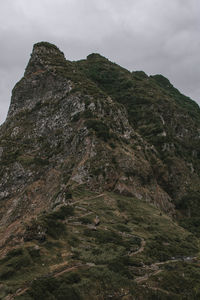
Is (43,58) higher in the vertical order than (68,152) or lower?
higher

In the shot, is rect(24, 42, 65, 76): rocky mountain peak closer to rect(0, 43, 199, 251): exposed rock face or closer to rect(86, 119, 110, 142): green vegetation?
rect(0, 43, 199, 251): exposed rock face

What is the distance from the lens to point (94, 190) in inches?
2817

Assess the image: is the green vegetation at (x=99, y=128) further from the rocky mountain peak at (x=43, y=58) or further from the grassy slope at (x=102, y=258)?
the rocky mountain peak at (x=43, y=58)

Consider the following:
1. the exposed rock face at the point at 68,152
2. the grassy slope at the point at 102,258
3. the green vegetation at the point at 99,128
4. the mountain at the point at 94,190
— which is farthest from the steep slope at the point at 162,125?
the grassy slope at the point at 102,258

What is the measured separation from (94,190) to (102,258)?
31081 millimetres

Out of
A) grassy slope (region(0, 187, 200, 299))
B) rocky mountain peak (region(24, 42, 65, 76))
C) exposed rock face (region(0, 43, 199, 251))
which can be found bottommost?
grassy slope (region(0, 187, 200, 299))

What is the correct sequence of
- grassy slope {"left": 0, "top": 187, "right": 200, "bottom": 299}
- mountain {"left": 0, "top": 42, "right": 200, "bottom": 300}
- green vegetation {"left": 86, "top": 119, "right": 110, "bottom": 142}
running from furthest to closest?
1. green vegetation {"left": 86, "top": 119, "right": 110, "bottom": 142}
2. mountain {"left": 0, "top": 42, "right": 200, "bottom": 300}
3. grassy slope {"left": 0, "top": 187, "right": 200, "bottom": 299}

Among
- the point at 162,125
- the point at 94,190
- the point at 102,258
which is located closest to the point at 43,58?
the point at 162,125

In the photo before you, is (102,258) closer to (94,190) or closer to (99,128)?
(94,190)

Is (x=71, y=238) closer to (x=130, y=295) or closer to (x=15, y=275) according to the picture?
(x=15, y=275)

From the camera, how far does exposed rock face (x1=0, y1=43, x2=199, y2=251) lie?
76438 millimetres

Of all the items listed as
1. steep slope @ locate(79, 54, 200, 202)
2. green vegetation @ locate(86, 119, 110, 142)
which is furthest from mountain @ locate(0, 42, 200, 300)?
steep slope @ locate(79, 54, 200, 202)

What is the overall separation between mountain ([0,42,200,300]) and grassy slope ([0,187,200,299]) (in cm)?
16

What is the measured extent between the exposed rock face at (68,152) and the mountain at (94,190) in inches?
13.3
